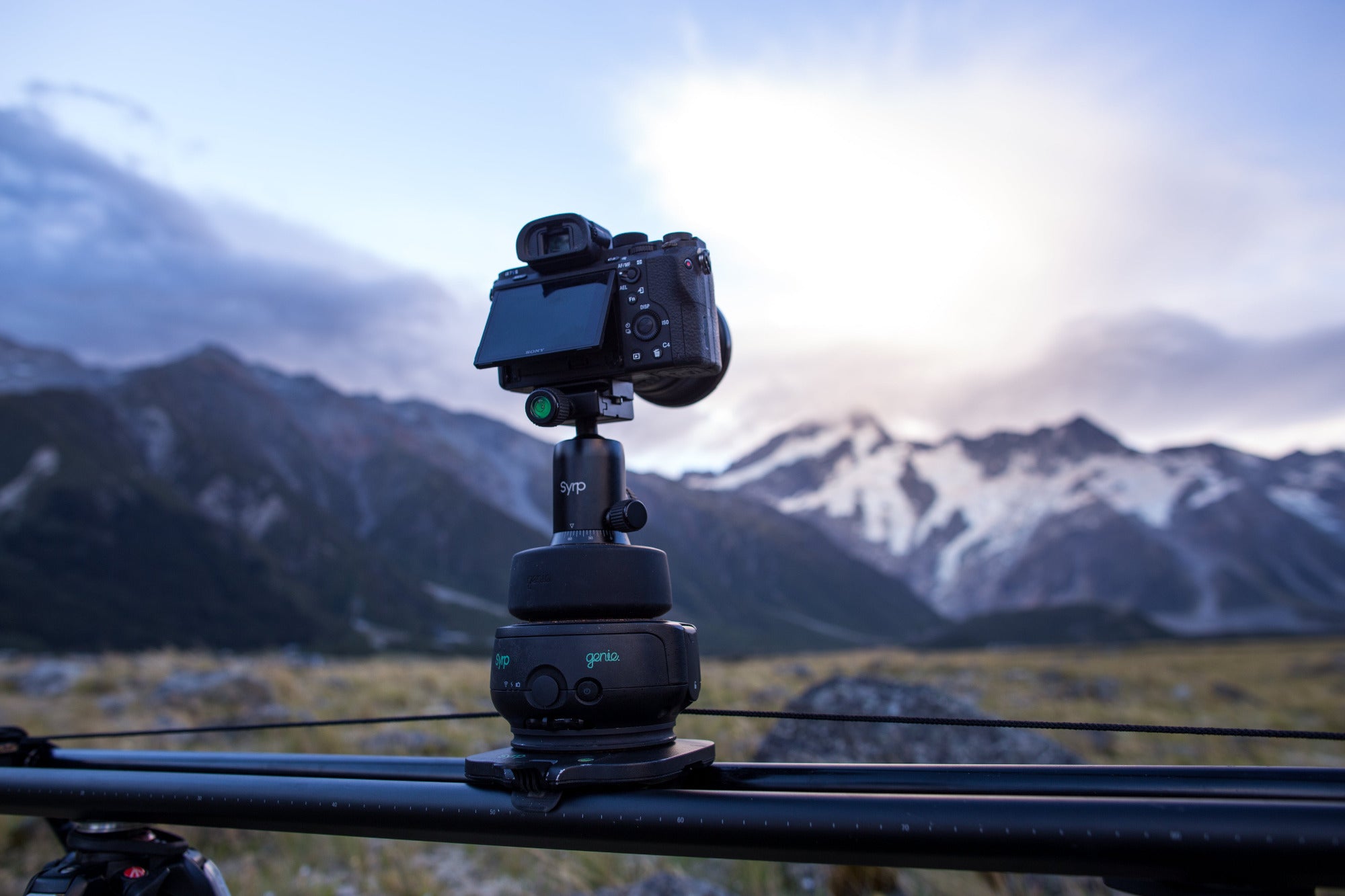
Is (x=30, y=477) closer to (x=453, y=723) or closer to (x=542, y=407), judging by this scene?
(x=453, y=723)

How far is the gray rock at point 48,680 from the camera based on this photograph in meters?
10.7

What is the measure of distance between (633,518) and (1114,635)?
426 ft

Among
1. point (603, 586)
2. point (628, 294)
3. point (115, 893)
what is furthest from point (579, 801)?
point (115, 893)

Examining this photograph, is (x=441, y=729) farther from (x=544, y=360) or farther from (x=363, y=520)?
(x=363, y=520)

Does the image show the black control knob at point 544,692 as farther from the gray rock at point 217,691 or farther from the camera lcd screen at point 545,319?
the gray rock at point 217,691

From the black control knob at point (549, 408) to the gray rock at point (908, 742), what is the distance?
325 cm

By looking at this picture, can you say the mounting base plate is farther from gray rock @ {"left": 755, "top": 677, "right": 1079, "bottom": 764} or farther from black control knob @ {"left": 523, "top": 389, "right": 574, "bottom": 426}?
gray rock @ {"left": 755, "top": 677, "right": 1079, "bottom": 764}

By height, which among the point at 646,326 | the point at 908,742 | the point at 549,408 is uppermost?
the point at 646,326

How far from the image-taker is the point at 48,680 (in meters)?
11.4

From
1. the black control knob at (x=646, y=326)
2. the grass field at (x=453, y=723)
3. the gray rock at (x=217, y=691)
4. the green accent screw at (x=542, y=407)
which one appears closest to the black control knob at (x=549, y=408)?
the green accent screw at (x=542, y=407)

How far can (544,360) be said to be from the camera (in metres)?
1.77

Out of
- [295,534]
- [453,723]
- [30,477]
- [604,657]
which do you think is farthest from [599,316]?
[295,534]

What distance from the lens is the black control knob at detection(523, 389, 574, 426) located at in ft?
5.55

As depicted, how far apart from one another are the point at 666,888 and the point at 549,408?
100 inches
